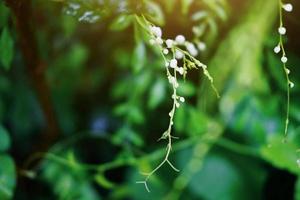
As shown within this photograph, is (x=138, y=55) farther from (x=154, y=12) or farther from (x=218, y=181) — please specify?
(x=218, y=181)

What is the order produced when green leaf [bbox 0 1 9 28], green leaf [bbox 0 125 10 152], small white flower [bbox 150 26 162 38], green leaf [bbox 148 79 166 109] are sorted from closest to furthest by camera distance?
small white flower [bbox 150 26 162 38] → green leaf [bbox 0 1 9 28] → green leaf [bbox 0 125 10 152] → green leaf [bbox 148 79 166 109]

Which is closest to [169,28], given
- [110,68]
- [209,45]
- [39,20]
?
[209,45]

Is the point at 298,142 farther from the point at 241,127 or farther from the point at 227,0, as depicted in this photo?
the point at 227,0

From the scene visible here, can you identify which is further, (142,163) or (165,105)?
(165,105)

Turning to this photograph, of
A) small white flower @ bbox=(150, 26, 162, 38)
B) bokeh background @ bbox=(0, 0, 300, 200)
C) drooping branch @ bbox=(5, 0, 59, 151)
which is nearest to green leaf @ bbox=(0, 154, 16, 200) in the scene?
bokeh background @ bbox=(0, 0, 300, 200)

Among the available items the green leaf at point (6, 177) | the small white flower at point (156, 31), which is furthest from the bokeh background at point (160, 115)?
the small white flower at point (156, 31)

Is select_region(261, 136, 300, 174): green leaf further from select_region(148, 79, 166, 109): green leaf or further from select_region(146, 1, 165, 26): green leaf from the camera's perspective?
select_region(146, 1, 165, 26): green leaf
